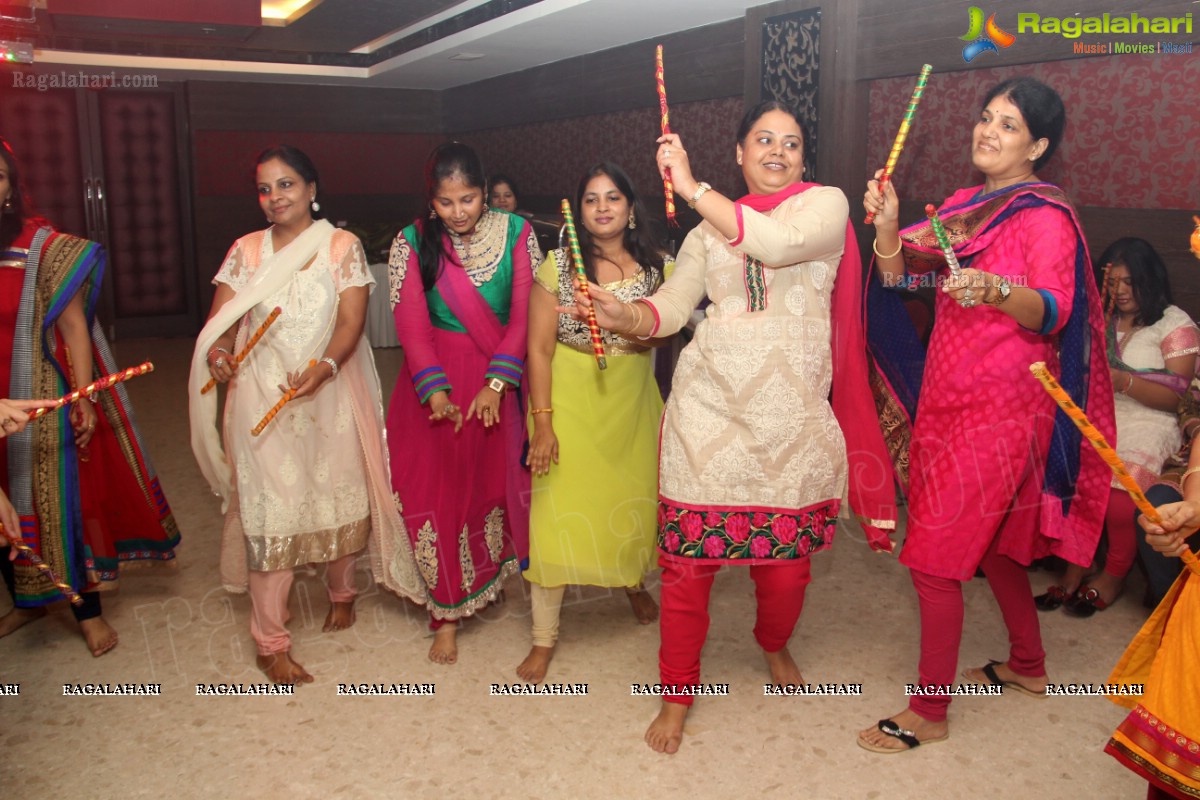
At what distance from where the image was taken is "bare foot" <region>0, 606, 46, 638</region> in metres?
2.89

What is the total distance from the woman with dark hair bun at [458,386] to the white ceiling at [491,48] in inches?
120

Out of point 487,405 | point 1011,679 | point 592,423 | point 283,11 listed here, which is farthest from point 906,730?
point 283,11

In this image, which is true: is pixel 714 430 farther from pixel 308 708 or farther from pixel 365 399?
pixel 308 708

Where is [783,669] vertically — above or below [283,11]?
below

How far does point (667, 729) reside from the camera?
7.51 ft

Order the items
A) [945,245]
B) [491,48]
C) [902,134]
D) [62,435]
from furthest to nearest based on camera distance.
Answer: [491,48], [62,435], [902,134], [945,245]

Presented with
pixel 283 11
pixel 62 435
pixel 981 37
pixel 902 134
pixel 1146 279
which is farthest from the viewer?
pixel 283 11

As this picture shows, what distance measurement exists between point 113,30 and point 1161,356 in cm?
741

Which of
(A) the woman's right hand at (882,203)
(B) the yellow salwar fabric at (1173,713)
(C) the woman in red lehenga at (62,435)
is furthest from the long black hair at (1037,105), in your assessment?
(C) the woman in red lehenga at (62,435)

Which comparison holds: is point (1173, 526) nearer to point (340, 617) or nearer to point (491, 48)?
point (340, 617)

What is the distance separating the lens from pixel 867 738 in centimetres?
227

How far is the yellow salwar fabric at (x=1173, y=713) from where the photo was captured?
1.52 meters

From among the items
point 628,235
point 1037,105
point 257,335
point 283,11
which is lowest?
point 257,335

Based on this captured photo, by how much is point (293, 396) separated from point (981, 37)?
3051 mm
